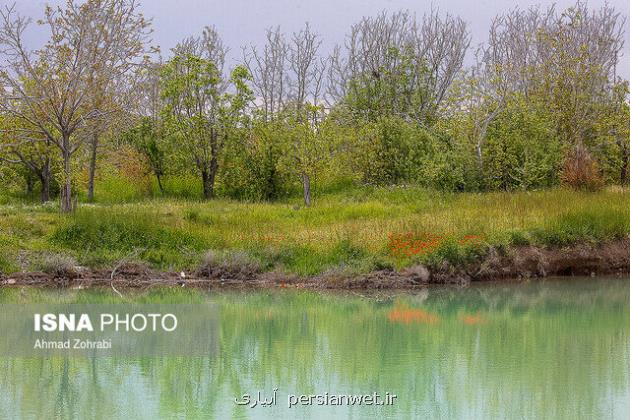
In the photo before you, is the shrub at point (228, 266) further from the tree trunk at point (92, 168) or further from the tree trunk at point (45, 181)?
the tree trunk at point (92, 168)

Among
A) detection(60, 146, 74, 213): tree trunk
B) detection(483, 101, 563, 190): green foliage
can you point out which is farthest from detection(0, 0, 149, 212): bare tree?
detection(483, 101, 563, 190): green foliage

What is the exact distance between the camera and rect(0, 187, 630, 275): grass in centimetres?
2084

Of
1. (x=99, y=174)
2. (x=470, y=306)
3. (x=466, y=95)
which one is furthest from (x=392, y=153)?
(x=470, y=306)

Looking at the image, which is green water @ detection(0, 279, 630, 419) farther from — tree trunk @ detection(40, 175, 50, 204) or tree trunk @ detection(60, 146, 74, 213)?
tree trunk @ detection(40, 175, 50, 204)

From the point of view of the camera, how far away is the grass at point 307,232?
20.8 meters

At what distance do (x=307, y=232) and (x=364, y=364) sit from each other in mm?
9790

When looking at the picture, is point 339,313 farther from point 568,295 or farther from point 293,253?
point 568,295

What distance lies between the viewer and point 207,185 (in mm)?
30953

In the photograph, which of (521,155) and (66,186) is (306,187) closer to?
(521,155)

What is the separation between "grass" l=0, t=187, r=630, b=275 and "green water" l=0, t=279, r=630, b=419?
1876 millimetres

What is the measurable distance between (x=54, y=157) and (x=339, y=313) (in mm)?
13837

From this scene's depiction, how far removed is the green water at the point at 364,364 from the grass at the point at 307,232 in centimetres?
188

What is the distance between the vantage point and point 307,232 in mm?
22500

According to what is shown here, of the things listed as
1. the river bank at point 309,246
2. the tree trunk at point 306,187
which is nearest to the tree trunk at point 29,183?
the river bank at point 309,246
